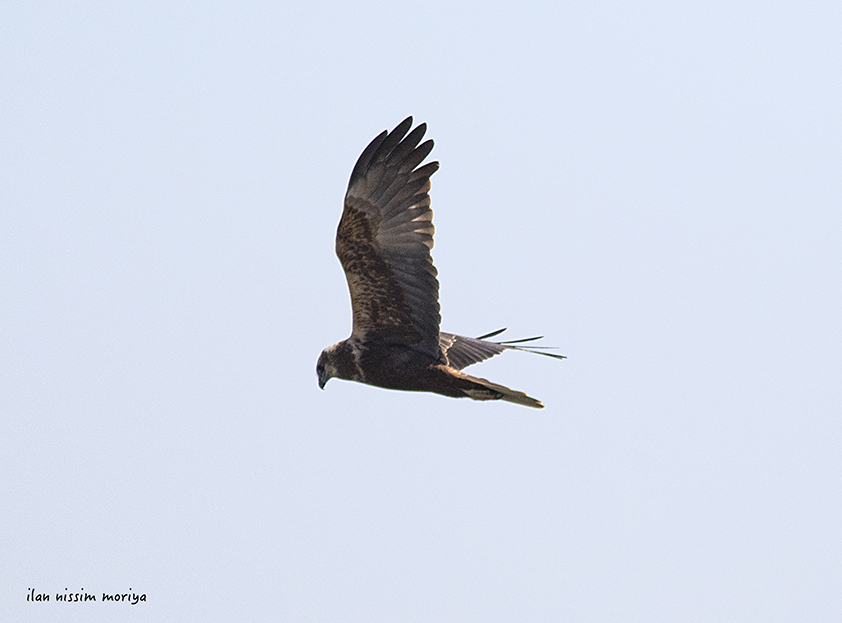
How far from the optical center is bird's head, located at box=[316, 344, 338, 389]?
11836mm

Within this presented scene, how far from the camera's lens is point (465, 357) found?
13.3m

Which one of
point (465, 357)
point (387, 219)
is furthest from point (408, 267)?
point (465, 357)

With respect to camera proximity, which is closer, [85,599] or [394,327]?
[394,327]

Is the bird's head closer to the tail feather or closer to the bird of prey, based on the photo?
the bird of prey

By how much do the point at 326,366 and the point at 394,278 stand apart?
3.88ft

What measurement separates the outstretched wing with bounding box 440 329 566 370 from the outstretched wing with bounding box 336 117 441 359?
1.59 meters

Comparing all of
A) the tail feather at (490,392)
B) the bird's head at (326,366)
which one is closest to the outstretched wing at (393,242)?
the bird's head at (326,366)

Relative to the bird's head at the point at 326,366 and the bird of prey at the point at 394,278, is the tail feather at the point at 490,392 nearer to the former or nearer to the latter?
the bird of prey at the point at 394,278

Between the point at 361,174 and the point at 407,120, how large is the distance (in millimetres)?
643

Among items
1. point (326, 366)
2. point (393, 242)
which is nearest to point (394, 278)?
point (393, 242)

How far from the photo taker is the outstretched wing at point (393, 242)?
11094mm

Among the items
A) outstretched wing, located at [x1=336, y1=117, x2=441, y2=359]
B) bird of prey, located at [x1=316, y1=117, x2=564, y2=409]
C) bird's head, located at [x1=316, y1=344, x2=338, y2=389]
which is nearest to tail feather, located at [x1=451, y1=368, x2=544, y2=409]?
bird of prey, located at [x1=316, y1=117, x2=564, y2=409]

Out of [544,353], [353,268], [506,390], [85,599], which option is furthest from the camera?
[85,599]

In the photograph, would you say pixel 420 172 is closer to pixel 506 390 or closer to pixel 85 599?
pixel 506 390
